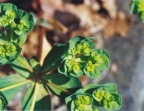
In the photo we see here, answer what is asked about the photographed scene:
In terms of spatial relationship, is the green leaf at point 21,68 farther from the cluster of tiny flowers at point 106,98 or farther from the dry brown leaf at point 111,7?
the dry brown leaf at point 111,7

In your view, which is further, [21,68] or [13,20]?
[21,68]

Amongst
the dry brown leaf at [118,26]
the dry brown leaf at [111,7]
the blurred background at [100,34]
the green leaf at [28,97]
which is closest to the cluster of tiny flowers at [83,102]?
the green leaf at [28,97]

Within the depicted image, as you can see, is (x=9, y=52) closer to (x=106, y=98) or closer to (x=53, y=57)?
(x=53, y=57)

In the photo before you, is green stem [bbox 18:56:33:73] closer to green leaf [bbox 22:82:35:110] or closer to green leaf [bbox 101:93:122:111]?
green leaf [bbox 22:82:35:110]

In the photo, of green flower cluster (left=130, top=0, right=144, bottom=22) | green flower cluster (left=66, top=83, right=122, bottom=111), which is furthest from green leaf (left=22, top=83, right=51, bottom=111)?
green flower cluster (left=130, top=0, right=144, bottom=22)

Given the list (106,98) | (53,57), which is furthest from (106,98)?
(53,57)
